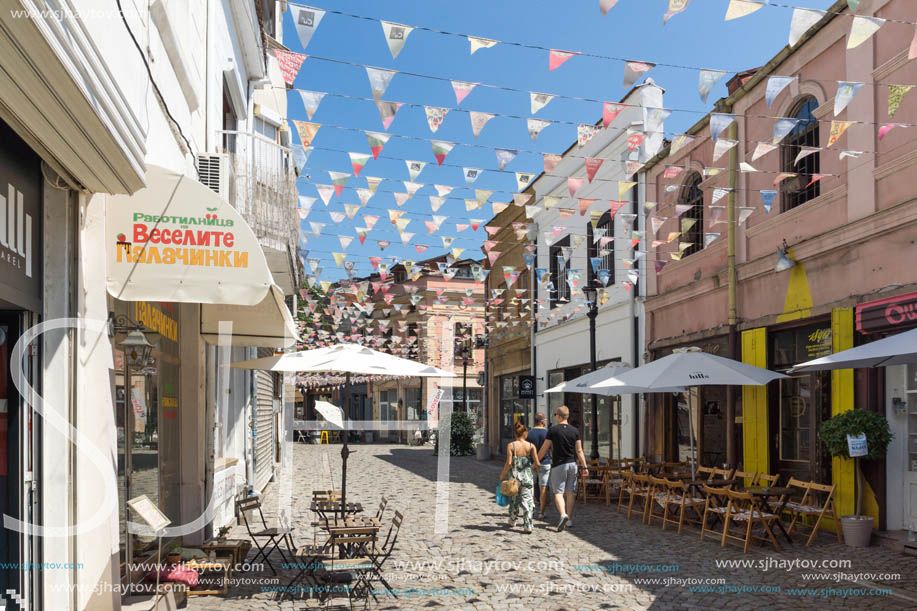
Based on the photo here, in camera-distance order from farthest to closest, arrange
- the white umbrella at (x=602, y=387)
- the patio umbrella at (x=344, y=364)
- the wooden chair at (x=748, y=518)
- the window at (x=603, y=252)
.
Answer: the window at (x=603, y=252) < the white umbrella at (x=602, y=387) < the wooden chair at (x=748, y=518) < the patio umbrella at (x=344, y=364)

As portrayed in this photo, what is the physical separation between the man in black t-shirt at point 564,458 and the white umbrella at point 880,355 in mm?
3815

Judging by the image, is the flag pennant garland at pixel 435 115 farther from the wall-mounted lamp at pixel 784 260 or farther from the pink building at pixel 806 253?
the wall-mounted lamp at pixel 784 260

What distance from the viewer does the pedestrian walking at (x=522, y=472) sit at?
1096 cm

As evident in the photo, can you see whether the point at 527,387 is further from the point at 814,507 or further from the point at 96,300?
the point at 96,300

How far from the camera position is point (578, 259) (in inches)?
830

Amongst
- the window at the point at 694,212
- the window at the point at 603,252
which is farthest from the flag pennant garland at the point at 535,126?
the window at the point at 603,252

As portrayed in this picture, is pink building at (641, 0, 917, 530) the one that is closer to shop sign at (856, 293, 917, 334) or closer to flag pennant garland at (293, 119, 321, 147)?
shop sign at (856, 293, 917, 334)

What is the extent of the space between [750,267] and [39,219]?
11.1 meters

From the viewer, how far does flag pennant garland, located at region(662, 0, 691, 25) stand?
6.11 m

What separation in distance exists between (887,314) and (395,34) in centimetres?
658

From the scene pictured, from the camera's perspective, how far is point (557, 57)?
7344 millimetres

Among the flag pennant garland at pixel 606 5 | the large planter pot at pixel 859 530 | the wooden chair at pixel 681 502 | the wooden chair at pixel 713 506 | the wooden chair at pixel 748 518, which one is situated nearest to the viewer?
the flag pennant garland at pixel 606 5

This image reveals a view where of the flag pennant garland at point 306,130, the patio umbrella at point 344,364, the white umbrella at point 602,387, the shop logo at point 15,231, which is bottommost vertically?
the white umbrella at point 602,387

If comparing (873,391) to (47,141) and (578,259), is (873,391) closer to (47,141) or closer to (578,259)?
(47,141)
